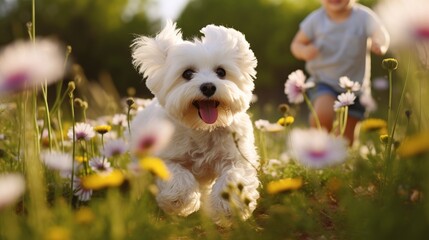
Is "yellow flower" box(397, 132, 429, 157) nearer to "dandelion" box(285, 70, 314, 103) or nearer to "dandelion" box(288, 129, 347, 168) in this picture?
"dandelion" box(288, 129, 347, 168)

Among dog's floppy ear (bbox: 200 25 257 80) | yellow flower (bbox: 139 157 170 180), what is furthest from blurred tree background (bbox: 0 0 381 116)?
yellow flower (bbox: 139 157 170 180)

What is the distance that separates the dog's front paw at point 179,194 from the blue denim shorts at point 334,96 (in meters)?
3.26

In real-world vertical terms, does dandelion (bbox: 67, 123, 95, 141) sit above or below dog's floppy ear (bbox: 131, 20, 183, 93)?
below

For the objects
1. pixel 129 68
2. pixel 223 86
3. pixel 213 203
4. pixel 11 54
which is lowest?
pixel 129 68

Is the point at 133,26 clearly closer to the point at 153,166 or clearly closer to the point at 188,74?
the point at 188,74

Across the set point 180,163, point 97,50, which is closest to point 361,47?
point 180,163

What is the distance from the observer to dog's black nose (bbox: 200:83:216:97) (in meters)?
3.62

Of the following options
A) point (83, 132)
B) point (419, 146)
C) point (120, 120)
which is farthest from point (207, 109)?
point (419, 146)

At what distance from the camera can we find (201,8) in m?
17.4

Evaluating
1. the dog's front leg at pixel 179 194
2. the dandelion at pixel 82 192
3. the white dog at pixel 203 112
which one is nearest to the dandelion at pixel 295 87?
the white dog at pixel 203 112

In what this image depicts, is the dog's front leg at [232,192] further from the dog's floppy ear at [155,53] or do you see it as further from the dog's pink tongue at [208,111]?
the dog's floppy ear at [155,53]

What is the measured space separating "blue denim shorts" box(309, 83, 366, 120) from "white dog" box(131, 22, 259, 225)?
9.28 feet

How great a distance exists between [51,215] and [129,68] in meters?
14.8

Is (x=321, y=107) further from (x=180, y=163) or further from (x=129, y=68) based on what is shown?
(x=129, y=68)
